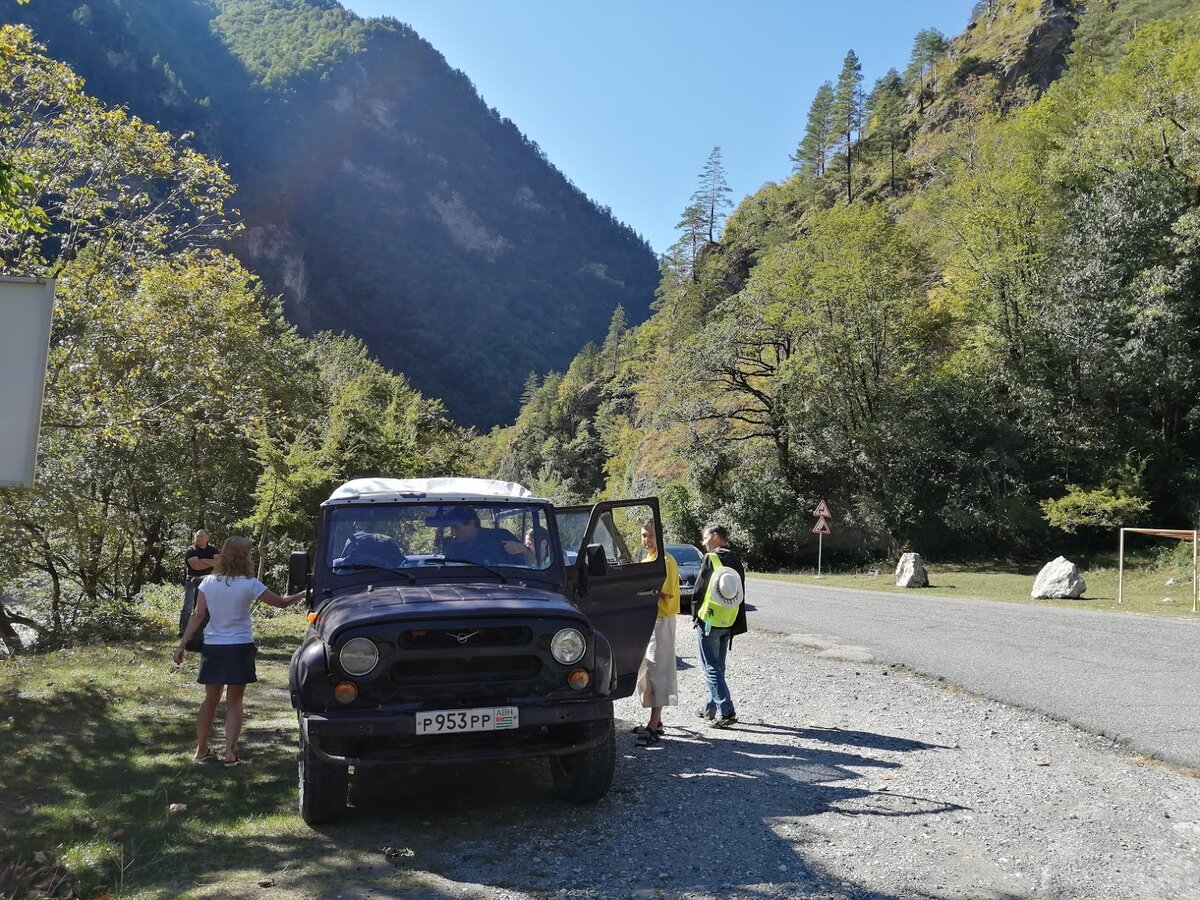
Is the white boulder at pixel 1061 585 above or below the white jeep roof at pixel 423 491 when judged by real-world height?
below

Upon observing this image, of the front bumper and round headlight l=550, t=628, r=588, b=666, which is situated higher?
round headlight l=550, t=628, r=588, b=666

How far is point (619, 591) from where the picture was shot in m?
6.62

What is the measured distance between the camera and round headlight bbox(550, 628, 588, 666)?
506 centimetres

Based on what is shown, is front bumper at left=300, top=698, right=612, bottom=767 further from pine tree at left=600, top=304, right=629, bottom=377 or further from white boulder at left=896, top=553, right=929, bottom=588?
pine tree at left=600, top=304, right=629, bottom=377

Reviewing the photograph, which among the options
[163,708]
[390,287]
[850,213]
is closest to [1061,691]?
[163,708]

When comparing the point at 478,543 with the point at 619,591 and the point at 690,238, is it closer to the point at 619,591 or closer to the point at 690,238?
the point at 619,591

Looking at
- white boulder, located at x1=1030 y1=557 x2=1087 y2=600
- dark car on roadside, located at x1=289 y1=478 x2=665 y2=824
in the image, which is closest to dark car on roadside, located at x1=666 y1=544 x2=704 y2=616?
white boulder, located at x1=1030 y1=557 x2=1087 y2=600

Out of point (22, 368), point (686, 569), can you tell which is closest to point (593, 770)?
point (22, 368)

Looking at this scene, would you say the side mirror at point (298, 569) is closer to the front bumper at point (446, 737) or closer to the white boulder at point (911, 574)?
the front bumper at point (446, 737)

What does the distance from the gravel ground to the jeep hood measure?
127cm

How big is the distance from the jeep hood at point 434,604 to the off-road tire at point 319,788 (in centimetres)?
74

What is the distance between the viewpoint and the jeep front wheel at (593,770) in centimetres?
525

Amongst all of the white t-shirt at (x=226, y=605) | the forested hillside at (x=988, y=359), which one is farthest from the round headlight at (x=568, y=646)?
the forested hillside at (x=988, y=359)

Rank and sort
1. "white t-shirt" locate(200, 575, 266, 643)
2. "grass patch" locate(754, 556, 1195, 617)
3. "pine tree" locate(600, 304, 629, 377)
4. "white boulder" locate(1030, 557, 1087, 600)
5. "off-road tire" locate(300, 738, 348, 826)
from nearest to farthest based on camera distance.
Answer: "off-road tire" locate(300, 738, 348, 826) → "white t-shirt" locate(200, 575, 266, 643) → "grass patch" locate(754, 556, 1195, 617) → "white boulder" locate(1030, 557, 1087, 600) → "pine tree" locate(600, 304, 629, 377)
